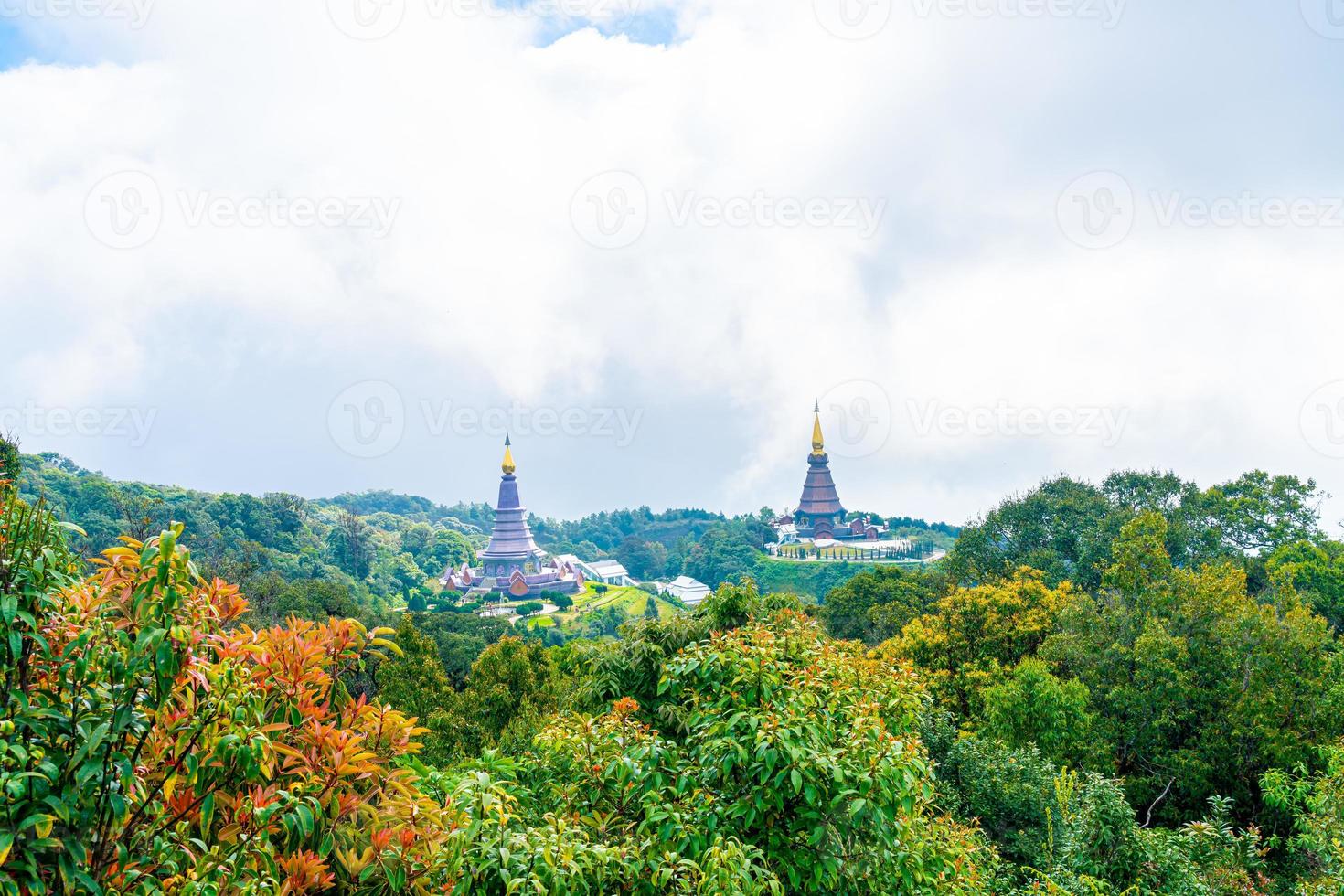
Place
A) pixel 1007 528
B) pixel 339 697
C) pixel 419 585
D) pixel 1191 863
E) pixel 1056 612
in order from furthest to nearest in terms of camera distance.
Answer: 1. pixel 419 585
2. pixel 1007 528
3. pixel 1056 612
4. pixel 1191 863
5. pixel 339 697

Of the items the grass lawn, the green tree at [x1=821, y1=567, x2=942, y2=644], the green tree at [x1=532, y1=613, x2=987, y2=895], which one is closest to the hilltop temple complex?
the grass lawn

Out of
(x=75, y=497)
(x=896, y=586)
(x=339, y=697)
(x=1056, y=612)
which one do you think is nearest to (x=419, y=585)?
(x=75, y=497)

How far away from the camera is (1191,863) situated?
775 cm

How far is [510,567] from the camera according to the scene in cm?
5984

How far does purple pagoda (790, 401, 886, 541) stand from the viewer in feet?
215

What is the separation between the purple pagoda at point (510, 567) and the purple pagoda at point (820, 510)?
1811 centimetres

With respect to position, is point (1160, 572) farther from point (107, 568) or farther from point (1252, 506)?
point (107, 568)

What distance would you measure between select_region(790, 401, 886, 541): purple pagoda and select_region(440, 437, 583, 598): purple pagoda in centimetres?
1811

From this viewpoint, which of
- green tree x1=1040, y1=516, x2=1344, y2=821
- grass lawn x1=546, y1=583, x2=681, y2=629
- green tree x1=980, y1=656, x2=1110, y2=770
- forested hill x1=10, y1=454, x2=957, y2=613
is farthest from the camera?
grass lawn x1=546, y1=583, x2=681, y2=629

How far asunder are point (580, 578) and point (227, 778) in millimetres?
60165

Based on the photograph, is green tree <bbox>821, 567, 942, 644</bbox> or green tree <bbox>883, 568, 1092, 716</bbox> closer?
green tree <bbox>883, 568, 1092, 716</bbox>

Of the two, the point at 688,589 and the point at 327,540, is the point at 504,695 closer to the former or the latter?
the point at 327,540

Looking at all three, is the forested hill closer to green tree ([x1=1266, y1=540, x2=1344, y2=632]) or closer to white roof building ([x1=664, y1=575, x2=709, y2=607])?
white roof building ([x1=664, y1=575, x2=709, y2=607])

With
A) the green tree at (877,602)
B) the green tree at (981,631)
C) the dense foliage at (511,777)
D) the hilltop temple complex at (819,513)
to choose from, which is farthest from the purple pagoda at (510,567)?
the dense foliage at (511,777)
